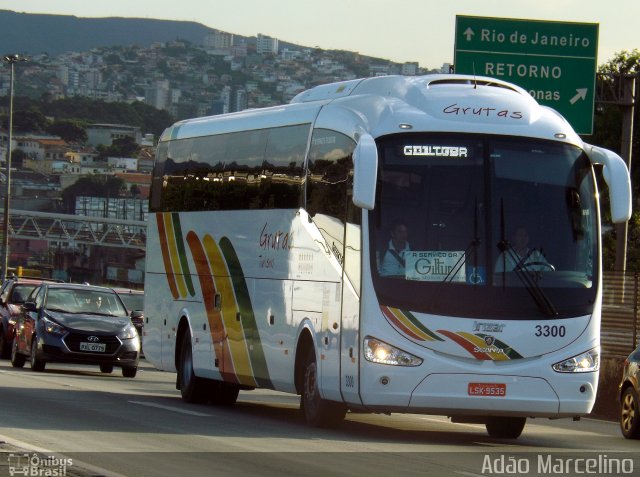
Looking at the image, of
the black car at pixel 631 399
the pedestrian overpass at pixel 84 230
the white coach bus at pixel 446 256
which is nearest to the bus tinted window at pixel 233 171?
the white coach bus at pixel 446 256

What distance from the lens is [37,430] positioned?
16.5 metres

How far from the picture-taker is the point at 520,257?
17.0 m

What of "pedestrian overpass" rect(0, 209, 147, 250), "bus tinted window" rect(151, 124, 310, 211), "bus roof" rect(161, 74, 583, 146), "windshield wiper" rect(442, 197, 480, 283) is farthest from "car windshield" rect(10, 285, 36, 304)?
"pedestrian overpass" rect(0, 209, 147, 250)

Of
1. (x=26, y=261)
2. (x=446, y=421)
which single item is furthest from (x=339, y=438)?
(x=26, y=261)

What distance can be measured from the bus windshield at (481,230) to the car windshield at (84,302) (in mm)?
14422

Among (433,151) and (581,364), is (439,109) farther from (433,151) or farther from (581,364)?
(581,364)

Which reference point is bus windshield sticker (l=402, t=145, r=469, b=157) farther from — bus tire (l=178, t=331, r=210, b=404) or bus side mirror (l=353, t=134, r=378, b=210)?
bus tire (l=178, t=331, r=210, b=404)

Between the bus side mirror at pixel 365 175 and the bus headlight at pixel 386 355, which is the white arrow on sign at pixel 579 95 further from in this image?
the bus headlight at pixel 386 355

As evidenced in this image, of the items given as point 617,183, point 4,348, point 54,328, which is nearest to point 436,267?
point 617,183

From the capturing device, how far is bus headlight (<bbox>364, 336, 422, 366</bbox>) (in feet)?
55.0

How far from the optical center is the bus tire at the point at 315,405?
18.2m

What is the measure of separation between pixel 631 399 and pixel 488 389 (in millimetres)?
3874

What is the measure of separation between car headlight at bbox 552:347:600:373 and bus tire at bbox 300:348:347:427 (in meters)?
2.38

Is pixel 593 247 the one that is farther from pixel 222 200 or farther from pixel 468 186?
pixel 222 200
